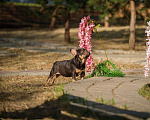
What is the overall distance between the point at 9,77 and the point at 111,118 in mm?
4843

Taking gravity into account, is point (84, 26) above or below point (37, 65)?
above

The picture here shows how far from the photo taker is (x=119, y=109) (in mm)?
4152

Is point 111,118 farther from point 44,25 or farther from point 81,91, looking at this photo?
point 44,25

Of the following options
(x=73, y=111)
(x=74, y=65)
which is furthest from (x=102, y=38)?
(x=73, y=111)

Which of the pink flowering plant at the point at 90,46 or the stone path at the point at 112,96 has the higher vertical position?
the pink flowering plant at the point at 90,46

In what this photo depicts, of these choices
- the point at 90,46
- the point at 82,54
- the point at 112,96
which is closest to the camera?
the point at 112,96

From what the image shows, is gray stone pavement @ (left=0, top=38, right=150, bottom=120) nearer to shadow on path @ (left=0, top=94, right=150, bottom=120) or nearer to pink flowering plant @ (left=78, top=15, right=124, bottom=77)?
shadow on path @ (left=0, top=94, right=150, bottom=120)

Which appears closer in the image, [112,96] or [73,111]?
[73,111]

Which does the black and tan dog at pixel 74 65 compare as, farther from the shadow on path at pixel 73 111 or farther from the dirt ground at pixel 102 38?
the dirt ground at pixel 102 38

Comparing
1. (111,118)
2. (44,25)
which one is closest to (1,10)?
(44,25)

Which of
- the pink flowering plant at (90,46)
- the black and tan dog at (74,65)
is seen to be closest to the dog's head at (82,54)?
the black and tan dog at (74,65)

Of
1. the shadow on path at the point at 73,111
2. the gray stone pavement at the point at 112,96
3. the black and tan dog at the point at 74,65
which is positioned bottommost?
the shadow on path at the point at 73,111

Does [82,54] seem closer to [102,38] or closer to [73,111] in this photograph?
[73,111]

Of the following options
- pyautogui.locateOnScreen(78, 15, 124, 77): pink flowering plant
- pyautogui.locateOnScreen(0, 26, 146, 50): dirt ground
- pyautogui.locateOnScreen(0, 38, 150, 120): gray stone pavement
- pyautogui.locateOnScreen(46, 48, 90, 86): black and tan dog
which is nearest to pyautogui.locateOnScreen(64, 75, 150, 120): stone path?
pyautogui.locateOnScreen(0, 38, 150, 120): gray stone pavement
